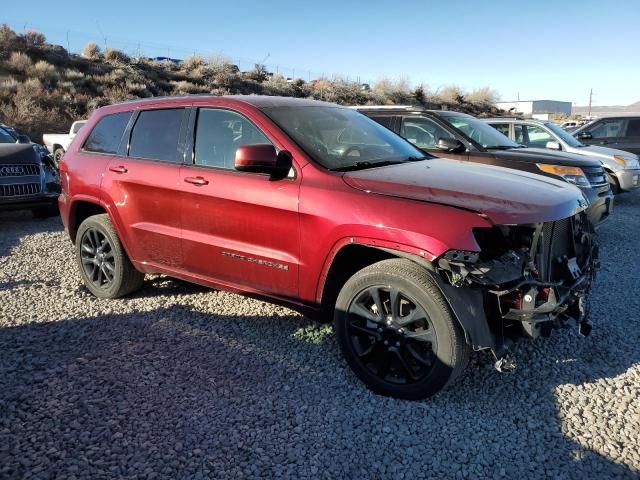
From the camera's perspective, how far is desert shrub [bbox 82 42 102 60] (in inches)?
1171

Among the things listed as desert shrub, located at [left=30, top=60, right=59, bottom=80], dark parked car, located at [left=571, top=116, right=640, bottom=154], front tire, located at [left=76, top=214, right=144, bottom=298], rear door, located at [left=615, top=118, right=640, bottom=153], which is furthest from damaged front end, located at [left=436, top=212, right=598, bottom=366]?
desert shrub, located at [left=30, top=60, right=59, bottom=80]

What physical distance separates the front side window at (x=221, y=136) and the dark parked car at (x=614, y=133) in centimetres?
1147

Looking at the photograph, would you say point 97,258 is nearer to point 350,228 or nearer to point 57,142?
point 350,228

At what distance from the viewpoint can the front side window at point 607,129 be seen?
13250 millimetres

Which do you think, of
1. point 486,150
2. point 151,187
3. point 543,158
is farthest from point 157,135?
point 543,158

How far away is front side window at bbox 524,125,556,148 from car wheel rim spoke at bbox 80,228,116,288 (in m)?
8.49

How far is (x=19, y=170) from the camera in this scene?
8.45 meters

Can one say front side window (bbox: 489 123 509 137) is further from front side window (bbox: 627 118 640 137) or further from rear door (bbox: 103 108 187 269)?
rear door (bbox: 103 108 187 269)

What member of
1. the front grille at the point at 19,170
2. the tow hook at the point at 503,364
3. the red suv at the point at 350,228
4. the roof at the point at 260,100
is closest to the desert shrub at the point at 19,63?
the front grille at the point at 19,170

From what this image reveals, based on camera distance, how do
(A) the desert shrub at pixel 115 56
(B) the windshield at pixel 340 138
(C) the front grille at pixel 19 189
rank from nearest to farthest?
(B) the windshield at pixel 340 138
(C) the front grille at pixel 19 189
(A) the desert shrub at pixel 115 56

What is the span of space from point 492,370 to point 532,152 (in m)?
5.04

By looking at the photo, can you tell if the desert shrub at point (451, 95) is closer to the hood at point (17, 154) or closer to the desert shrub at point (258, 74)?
the desert shrub at point (258, 74)

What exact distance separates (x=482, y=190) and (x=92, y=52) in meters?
32.0

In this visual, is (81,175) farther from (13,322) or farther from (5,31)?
(5,31)
